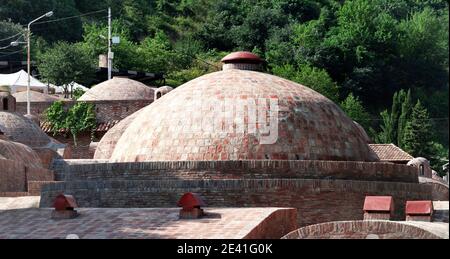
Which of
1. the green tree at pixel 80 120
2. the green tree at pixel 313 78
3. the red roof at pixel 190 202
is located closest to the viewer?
the red roof at pixel 190 202

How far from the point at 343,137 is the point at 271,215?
5.72 m

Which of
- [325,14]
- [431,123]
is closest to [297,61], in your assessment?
[325,14]

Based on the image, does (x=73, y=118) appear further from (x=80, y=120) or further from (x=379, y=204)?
(x=379, y=204)

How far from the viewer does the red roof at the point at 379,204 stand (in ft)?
61.0

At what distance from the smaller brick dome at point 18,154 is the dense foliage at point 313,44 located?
1422 inches

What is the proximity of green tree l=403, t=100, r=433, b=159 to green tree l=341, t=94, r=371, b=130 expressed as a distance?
640cm

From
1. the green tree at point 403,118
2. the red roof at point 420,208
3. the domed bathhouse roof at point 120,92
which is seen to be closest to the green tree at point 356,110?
the green tree at point 403,118

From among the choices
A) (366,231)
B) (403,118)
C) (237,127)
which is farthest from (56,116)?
(366,231)

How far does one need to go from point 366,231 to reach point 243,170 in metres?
6.28

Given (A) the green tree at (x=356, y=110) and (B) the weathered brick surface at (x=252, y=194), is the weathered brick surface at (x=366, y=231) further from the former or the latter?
(A) the green tree at (x=356, y=110)

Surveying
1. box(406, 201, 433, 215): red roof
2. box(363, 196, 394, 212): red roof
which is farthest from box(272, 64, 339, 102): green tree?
box(406, 201, 433, 215): red roof

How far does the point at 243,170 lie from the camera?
74.5 ft
